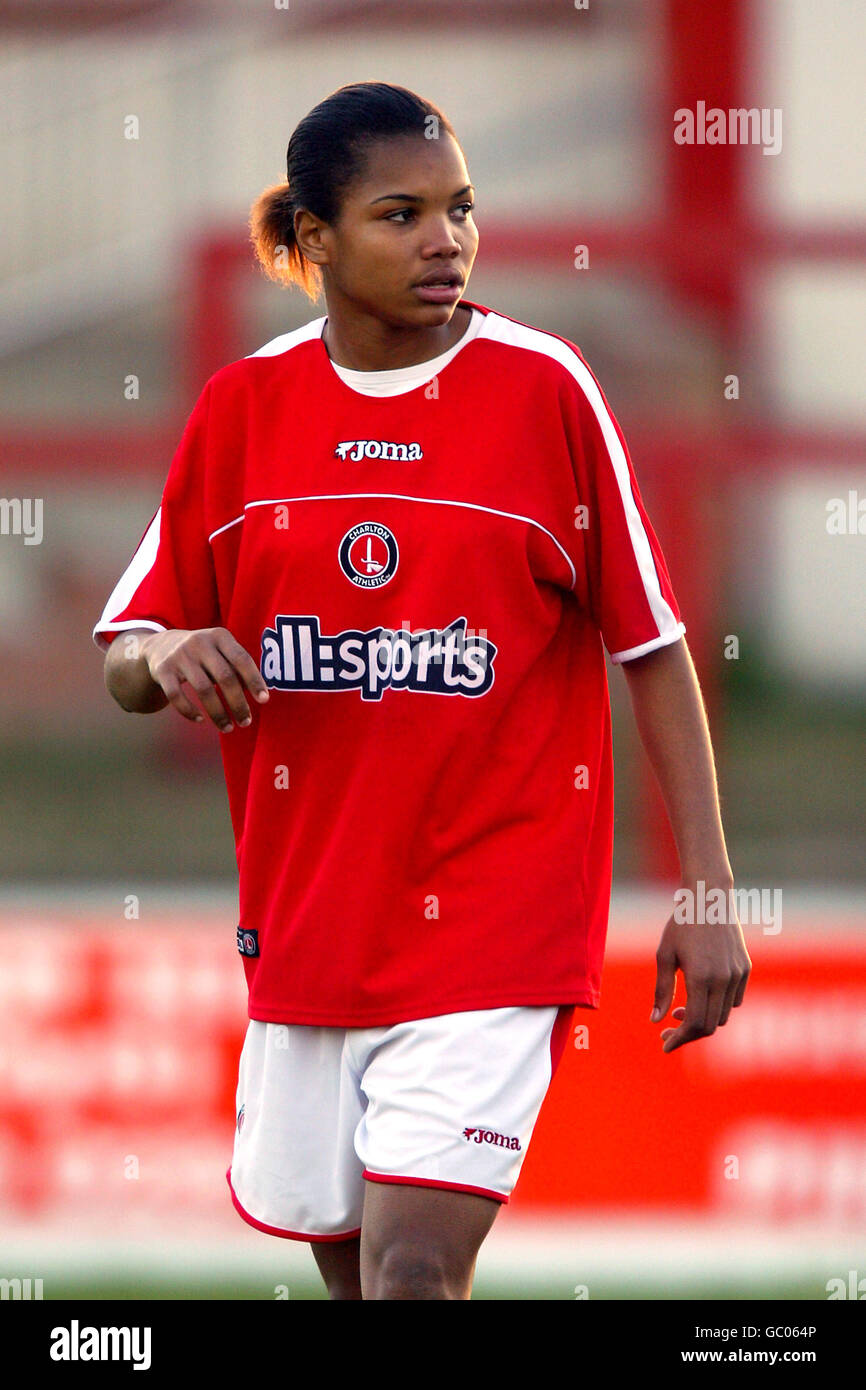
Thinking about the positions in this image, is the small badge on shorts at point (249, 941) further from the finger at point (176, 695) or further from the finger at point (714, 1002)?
the finger at point (714, 1002)

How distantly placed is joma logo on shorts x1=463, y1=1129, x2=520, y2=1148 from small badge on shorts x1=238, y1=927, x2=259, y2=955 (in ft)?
1.32

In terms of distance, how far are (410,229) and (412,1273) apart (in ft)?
4.08

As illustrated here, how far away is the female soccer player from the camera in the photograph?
2334mm

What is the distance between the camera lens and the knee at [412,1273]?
2.24 m

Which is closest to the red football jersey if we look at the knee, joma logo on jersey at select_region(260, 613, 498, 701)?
joma logo on jersey at select_region(260, 613, 498, 701)

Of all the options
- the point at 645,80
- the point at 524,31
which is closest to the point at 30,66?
the point at 524,31

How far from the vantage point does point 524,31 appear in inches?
428

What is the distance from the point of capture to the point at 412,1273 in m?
2.24

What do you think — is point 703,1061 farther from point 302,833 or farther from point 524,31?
point 524,31

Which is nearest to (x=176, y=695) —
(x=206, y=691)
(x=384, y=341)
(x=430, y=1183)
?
(x=206, y=691)

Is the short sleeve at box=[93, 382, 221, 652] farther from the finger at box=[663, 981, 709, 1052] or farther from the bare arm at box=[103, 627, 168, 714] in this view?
the finger at box=[663, 981, 709, 1052]

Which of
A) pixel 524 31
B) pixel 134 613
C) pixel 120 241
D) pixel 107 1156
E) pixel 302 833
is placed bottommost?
pixel 107 1156

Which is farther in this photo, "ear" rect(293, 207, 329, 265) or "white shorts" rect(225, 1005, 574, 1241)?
"ear" rect(293, 207, 329, 265)

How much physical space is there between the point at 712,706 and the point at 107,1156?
2.28 meters
